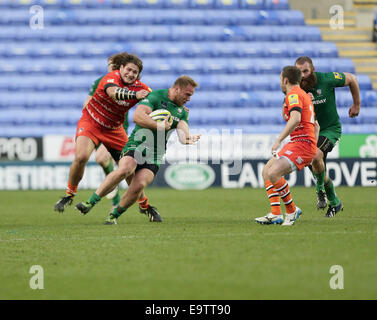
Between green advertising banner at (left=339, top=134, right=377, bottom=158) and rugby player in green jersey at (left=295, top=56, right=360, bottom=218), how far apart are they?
7928mm

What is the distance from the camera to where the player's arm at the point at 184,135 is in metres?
8.07

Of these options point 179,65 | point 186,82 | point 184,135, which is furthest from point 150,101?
point 179,65

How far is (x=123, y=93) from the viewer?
335 inches

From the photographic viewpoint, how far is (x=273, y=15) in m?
23.7

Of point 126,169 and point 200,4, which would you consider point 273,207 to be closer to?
point 126,169

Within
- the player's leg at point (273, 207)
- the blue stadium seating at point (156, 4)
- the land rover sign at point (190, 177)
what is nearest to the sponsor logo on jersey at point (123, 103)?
the player's leg at point (273, 207)

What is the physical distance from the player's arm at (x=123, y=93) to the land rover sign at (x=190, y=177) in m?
8.74

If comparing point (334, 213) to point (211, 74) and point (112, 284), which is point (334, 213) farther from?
point (211, 74)

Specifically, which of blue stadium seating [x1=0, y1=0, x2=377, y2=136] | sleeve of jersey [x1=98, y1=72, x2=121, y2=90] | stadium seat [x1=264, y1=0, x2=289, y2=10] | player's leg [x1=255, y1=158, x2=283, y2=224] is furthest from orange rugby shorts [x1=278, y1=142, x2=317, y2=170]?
stadium seat [x1=264, y1=0, x2=289, y2=10]

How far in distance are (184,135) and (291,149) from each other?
124 centimetres

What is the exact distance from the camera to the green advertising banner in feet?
58.1

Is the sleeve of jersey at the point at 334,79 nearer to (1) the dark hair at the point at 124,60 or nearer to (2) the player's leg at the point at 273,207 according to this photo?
(2) the player's leg at the point at 273,207
